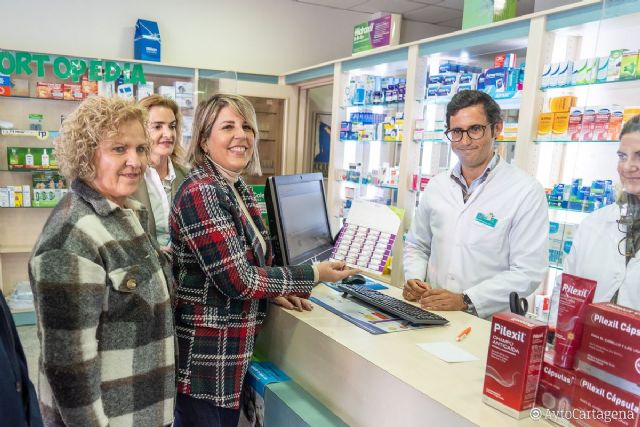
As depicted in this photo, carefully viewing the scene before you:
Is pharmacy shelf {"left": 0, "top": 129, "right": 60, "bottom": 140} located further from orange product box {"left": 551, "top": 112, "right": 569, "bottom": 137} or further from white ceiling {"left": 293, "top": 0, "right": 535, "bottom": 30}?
orange product box {"left": 551, "top": 112, "right": 569, "bottom": 137}

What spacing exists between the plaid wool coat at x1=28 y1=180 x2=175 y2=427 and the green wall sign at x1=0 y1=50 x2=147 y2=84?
3.74 metres

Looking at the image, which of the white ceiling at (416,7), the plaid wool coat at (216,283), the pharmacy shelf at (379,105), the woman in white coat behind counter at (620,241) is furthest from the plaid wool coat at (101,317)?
the white ceiling at (416,7)

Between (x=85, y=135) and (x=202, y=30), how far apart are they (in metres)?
4.68

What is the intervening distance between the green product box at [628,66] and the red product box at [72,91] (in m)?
4.54

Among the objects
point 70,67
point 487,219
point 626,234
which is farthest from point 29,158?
point 626,234

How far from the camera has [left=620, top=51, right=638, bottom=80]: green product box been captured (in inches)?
92.9

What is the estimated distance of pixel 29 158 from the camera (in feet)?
15.1

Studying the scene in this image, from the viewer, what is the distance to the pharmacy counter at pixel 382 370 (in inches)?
46.5

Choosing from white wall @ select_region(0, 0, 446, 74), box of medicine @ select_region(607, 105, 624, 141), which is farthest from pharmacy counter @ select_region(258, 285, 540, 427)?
white wall @ select_region(0, 0, 446, 74)

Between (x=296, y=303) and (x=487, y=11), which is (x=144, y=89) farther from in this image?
(x=296, y=303)

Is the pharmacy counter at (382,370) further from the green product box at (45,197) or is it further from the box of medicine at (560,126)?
the green product box at (45,197)

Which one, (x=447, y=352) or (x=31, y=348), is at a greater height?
(x=447, y=352)

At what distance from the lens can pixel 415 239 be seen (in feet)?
8.28

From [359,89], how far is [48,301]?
3823mm
